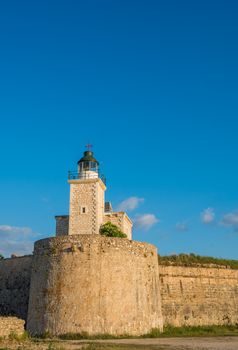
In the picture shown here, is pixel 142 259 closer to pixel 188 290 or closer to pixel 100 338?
pixel 100 338

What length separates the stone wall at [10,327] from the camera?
16859 mm

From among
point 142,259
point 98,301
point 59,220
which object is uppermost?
point 59,220

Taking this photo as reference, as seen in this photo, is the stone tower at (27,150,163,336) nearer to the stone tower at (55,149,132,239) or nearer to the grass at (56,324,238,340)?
the grass at (56,324,238,340)

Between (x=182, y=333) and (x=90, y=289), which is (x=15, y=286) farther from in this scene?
(x=182, y=333)

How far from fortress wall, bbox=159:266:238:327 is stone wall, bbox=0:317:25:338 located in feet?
30.5

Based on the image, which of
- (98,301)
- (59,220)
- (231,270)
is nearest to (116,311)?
(98,301)

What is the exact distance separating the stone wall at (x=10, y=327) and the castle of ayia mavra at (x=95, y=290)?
0.18 ft

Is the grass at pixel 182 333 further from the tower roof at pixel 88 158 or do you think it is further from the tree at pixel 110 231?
the tower roof at pixel 88 158

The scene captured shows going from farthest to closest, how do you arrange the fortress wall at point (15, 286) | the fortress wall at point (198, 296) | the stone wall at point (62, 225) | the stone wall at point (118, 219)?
the stone wall at point (118, 219)
the stone wall at point (62, 225)
the fortress wall at point (198, 296)
the fortress wall at point (15, 286)

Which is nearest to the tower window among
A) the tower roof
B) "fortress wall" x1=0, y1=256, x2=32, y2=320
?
the tower roof

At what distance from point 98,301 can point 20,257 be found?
25.8ft

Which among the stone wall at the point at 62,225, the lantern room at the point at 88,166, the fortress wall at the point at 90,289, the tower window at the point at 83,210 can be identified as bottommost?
the fortress wall at the point at 90,289

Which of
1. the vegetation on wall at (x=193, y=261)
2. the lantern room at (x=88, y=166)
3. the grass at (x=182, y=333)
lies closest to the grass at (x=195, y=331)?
the grass at (x=182, y=333)

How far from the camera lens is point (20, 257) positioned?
25297mm
